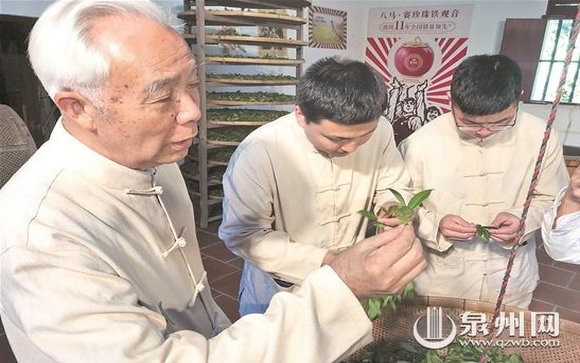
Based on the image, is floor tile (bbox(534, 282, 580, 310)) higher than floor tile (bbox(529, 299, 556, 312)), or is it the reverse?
floor tile (bbox(529, 299, 556, 312))

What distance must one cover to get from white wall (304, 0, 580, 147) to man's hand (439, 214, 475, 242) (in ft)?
18.5

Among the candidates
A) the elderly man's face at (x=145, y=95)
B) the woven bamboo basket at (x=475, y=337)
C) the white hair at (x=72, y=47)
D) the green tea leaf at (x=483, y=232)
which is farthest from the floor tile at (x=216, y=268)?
the white hair at (x=72, y=47)

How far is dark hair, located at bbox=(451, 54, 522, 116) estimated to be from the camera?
1647 mm

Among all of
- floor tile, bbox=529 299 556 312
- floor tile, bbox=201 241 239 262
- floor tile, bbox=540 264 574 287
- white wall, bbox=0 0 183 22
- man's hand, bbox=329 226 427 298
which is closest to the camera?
man's hand, bbox=329 226 427 298

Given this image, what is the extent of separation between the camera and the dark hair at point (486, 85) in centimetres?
165

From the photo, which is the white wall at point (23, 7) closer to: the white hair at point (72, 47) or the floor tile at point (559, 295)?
the white hair at point (72, 47)

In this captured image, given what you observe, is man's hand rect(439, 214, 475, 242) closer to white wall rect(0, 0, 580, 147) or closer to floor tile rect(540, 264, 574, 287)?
floor tile rect(540, 264, 574, 287)

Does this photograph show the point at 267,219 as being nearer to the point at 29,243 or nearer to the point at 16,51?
the point at 29,243

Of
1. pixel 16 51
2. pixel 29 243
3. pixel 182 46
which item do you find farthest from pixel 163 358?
pixel 16 51

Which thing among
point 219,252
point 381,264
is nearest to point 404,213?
point 381,264

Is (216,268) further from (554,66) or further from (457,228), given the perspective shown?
(554,66)

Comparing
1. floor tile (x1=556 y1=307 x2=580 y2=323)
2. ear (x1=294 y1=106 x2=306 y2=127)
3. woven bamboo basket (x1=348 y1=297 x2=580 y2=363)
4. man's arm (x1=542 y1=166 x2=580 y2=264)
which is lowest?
floor tile (x1=556 y1=307 x2=580 y2=323)

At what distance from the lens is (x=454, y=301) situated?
1.61 metres

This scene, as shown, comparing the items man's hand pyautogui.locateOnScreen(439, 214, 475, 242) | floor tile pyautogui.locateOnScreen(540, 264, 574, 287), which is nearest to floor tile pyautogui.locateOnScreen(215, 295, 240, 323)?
man's hand pyautogui.locateOnScreen(439, 214, 475, 242)
